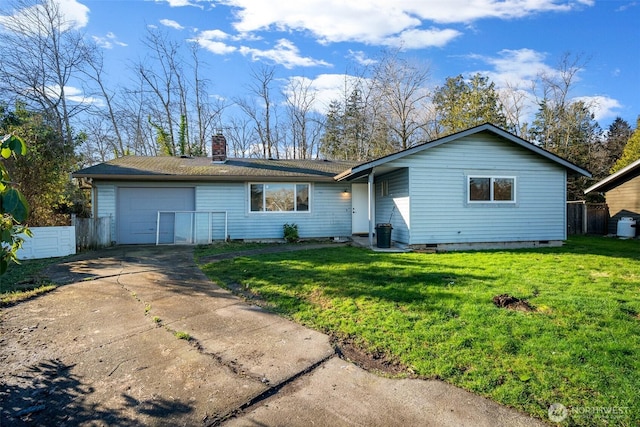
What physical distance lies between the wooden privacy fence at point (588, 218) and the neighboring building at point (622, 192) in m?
0.30

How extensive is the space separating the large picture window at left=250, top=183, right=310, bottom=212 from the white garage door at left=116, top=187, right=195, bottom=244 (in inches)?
90.9

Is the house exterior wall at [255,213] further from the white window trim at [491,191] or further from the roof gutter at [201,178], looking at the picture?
the white window trim at [491,191]

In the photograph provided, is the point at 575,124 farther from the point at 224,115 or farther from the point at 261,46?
the point at 224,115

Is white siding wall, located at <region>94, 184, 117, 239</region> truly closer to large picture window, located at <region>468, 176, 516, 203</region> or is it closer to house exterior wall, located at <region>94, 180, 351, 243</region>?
house exterior wall, located at <region>94, 180, 351, 243</region>

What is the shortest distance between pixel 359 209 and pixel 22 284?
9.95 metres

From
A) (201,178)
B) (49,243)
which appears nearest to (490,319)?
(201,178)

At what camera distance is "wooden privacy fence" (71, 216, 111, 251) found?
960cm

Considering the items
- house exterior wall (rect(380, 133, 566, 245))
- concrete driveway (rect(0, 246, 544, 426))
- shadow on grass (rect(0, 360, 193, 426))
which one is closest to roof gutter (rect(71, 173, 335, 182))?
house exterior wall (rect(380, 133, 566, 245))

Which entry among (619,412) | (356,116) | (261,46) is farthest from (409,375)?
(356,116)

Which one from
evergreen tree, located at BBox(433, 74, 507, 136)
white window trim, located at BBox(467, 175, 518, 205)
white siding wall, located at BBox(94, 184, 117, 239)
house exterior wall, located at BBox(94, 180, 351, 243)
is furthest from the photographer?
evergreen tree, located at BBox(433, 74, 507, 136)

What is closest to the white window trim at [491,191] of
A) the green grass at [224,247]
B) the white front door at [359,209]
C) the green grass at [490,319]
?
the green grass at [490,319]

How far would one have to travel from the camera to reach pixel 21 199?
169 cm

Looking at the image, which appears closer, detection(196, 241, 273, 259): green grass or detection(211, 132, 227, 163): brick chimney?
detection(196, 241, 273, 259): green grass

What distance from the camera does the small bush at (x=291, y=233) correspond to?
1170cm
